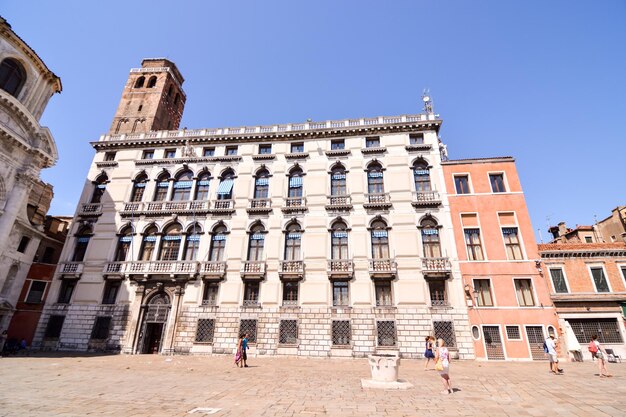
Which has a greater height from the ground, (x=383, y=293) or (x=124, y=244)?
(x=124, y=244)

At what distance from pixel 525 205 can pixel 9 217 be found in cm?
3893

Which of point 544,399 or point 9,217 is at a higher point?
point 9,217

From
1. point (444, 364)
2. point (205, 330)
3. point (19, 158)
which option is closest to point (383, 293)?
point (444, 364)

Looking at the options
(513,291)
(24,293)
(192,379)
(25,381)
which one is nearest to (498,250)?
(513,291)

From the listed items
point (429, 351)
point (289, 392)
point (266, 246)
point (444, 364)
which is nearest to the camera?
point (444, 364)

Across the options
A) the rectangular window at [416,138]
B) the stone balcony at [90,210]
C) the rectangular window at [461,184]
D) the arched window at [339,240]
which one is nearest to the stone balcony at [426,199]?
the rectangular window at [461,184]

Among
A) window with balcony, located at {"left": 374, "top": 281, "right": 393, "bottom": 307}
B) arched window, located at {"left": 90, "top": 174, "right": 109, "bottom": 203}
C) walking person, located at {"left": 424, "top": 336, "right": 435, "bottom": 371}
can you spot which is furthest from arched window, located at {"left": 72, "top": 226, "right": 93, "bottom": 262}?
walking person, located at {"left": 424, "top": 336, "right": 435, "bottom": 371}

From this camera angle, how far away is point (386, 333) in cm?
1998

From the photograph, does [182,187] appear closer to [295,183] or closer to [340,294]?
[295,183]

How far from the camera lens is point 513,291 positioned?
19.7m

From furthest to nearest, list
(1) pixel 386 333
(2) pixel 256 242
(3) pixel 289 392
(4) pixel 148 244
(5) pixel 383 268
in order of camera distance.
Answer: (4) pixel 148 244 < (2) pixel 256 242 < (5) pixel 383 268 < (1) pixel 386 333 < (3) pixel 289 392

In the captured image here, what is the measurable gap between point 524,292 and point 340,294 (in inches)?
480

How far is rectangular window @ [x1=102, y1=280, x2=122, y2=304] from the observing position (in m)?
23.4

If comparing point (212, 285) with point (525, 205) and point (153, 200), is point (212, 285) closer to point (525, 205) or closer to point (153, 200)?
point (153, 200)
